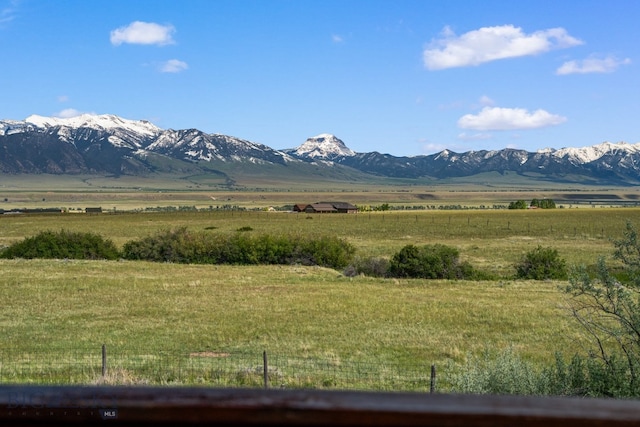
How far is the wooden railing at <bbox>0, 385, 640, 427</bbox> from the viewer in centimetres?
143

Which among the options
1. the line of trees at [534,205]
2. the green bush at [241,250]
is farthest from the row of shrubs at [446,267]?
the line of trees at [534,205]

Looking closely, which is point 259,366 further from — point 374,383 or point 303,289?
point 303,289

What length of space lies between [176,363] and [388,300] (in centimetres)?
1328

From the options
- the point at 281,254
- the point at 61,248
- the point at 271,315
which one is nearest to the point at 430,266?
the point at 281,254

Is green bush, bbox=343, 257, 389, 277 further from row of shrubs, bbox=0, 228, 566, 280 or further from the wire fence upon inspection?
the wire fence

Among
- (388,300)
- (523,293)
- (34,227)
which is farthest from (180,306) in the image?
(34,227)

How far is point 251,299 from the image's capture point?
26.8 m

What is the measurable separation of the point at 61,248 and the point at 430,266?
1058 inches

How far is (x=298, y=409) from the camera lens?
148 centimetres

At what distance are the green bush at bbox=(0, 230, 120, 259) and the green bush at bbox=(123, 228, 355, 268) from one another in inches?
83.1

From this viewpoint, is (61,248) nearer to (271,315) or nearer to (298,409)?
(271,315)

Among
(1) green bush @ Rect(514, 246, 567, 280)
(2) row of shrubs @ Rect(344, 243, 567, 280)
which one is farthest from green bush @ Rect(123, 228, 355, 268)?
(1) green bush @ Rect(514, 246, 567, 280)

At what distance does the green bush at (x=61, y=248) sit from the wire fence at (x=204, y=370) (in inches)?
1145

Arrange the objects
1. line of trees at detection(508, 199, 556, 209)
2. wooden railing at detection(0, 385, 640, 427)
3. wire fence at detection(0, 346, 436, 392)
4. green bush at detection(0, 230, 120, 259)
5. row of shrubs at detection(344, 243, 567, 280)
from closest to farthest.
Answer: wooden railing at detection(0, 385, 640, 427), wire fence at detection(0, 346, 436, 392), row of shrubs at detection(344, 243, 567, 280), green bush at detection(0, 230, 120, 259), line of trees at detection(508, 199, 556, 209)
